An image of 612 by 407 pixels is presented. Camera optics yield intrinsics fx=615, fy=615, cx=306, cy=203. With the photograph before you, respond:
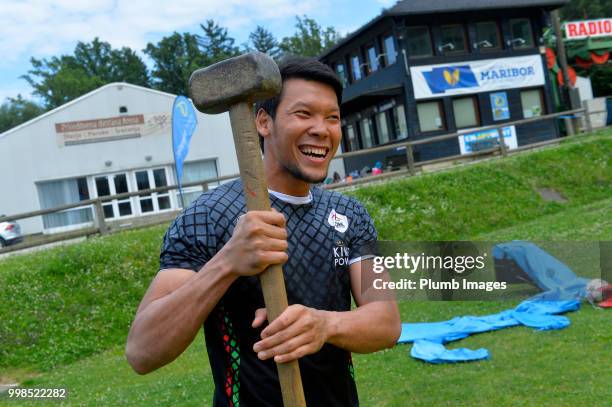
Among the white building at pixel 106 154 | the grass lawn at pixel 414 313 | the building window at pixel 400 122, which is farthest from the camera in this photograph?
the white building at pixel 106 154

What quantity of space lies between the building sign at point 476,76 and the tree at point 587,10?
132 feet

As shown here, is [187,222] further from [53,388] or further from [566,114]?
[566,114]

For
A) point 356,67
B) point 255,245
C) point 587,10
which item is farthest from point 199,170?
point 587,10

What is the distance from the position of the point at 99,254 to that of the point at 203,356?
14.4 ft

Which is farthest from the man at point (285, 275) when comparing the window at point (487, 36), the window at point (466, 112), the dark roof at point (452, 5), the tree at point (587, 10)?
the tree at point (587, 10)

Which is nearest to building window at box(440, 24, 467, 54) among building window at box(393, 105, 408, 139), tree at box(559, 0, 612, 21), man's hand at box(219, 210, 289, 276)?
building window at box(393, 105, 408, 139)

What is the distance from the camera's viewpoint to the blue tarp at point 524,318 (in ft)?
21.9

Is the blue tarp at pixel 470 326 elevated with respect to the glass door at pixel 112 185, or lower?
lower

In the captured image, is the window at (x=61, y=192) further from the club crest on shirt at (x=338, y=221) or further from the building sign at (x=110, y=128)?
the club crest on shirt at (x=338, y=221)

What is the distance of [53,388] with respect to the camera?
7.98m

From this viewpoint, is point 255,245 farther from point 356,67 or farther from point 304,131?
point 356,67

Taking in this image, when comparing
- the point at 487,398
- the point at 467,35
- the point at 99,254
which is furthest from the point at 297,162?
the point at 467,35

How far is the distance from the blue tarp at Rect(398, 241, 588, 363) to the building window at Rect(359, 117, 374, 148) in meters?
24.7

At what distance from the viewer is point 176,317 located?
192 centimetres
